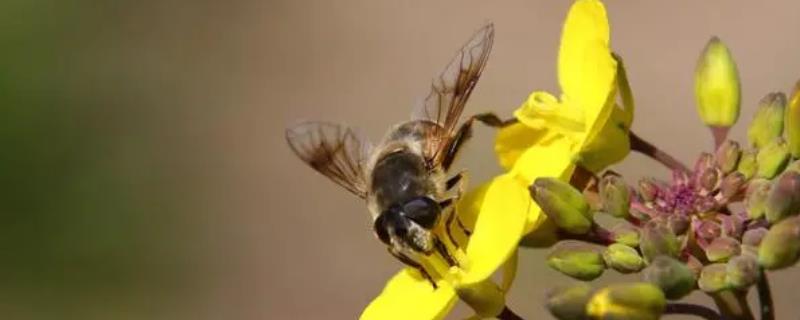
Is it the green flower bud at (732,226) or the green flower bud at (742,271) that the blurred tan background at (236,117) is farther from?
the green flower bud at (742,271)

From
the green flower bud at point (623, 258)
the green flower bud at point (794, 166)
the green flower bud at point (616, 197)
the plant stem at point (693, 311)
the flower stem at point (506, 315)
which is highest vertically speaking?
the green flower bud at point (616, 197)

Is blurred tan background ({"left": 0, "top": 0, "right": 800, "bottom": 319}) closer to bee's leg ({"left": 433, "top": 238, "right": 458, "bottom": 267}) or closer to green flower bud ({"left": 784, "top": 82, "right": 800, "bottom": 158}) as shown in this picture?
bee's leg ({"left": 433, "top": 238, "right": 458, "bottom": 267})

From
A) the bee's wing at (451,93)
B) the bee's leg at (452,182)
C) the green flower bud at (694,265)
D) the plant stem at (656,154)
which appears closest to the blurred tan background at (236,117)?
the bee's wing at (451,93)

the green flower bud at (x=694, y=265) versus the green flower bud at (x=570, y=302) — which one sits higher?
the green flower bud at (x=570, y=302)

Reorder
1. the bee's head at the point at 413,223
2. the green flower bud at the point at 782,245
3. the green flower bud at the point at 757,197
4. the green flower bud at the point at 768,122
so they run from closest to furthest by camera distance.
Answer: the green flower bud at the point at 782,245 → the green flower bud at the point at 757,197 → the green flower bud at the point at 768,122 → the bee's head at the point at 413,223

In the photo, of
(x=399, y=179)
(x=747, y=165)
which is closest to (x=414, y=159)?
(x=399, y=179)

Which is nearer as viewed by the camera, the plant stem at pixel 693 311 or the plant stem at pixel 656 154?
the plant stem at pixel 693 311

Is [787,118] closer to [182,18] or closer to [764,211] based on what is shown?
[764,211]
